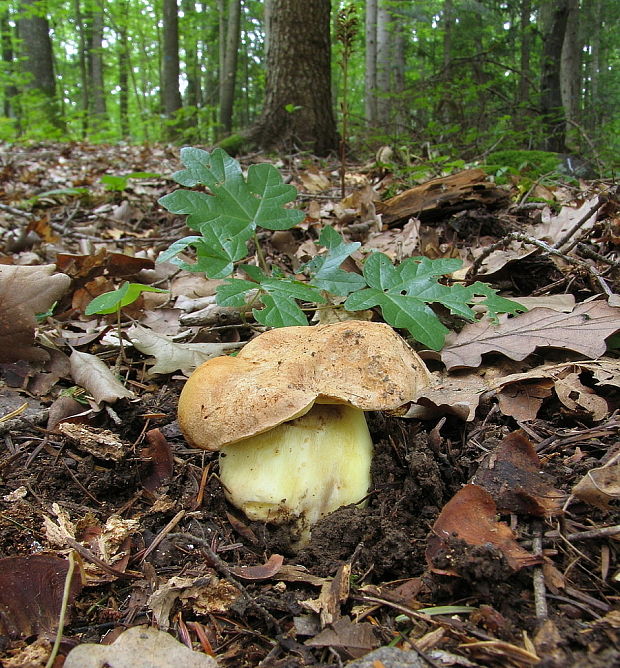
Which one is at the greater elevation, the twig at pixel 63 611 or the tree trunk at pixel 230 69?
the tree trunk at pixel 230 69

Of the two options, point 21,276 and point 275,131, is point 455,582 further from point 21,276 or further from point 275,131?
point 275,131

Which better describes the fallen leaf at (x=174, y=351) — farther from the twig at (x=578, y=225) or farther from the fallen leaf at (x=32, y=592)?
the twig at (x=578, y=225)

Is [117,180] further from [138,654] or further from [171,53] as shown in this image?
[171,53]

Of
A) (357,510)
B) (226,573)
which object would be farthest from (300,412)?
(226,573)

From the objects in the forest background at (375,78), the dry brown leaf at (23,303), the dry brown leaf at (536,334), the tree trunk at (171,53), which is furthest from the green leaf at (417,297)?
the tree trunk at (171,53)

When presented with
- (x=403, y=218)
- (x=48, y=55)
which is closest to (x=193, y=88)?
(x=48, y=55)
